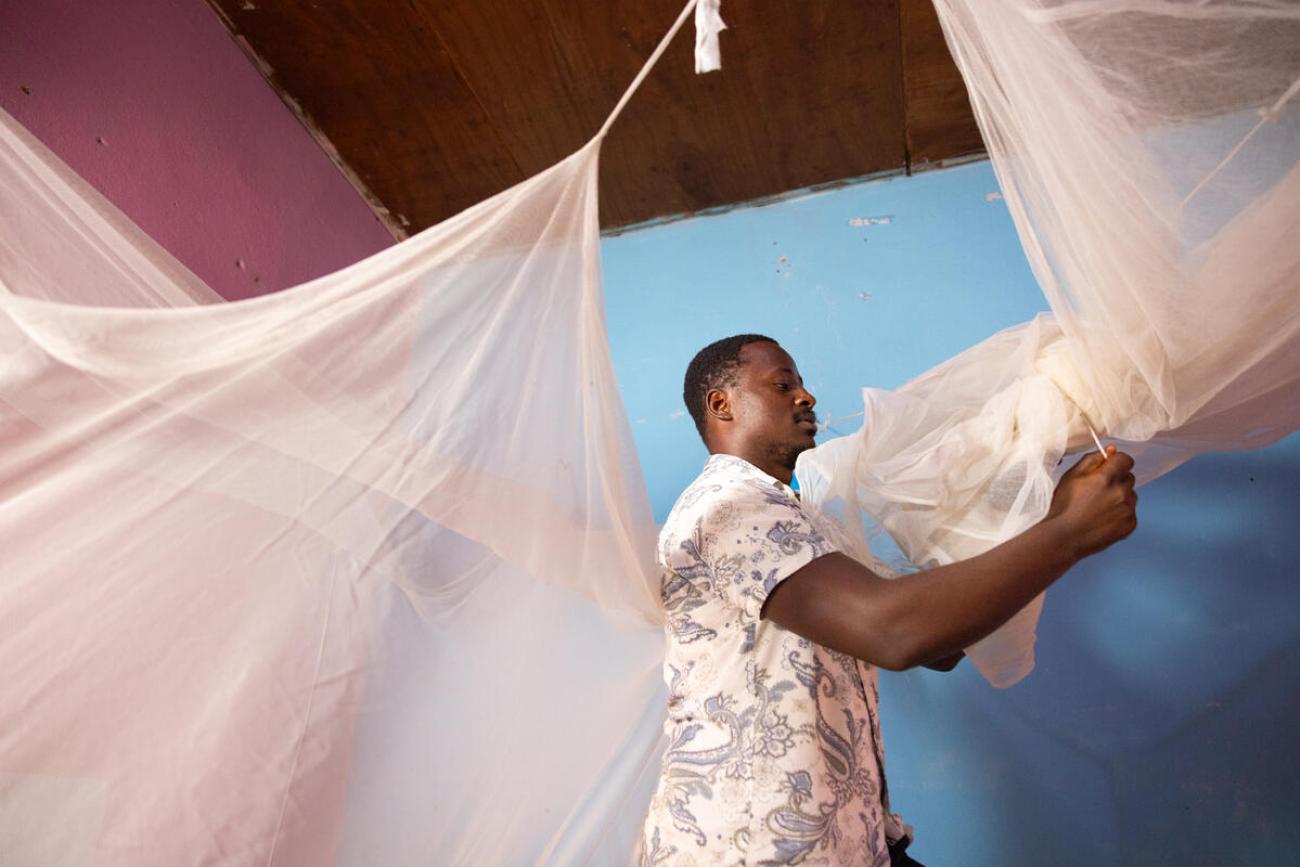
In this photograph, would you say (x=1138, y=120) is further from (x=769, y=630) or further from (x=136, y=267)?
(x=136, y=267)

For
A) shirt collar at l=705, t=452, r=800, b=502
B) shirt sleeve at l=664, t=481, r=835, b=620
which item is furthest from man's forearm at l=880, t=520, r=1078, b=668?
shirt collar at l=705, t=452, r=800, b=502

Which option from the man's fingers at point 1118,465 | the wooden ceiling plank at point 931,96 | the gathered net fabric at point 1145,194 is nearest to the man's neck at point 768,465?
the gathered net fabric at point 1145,194

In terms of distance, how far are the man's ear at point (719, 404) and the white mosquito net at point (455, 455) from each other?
8.3 inches

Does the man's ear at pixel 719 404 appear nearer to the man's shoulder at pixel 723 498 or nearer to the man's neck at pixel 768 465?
the man's neck at pixel 768 465

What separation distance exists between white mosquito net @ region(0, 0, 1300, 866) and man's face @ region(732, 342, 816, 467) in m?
0.11

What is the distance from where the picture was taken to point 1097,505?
89 centimetres

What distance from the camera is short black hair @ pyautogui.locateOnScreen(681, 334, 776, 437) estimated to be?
4.37 feet

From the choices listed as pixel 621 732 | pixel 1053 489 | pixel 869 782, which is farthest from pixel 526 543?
pixel 1053 489

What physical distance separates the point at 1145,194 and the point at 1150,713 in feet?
2.75

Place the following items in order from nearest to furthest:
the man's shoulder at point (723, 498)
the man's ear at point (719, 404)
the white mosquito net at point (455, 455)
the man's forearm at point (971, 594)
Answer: the white mosquito net at point (455, 455) < the man's forearm at point (971, 594) < the man's shoulder at point (723, 498) < the man's ear at point (719, 404)

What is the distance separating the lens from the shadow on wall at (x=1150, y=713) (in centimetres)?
130

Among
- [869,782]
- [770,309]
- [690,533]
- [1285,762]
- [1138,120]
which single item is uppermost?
[1138,120]

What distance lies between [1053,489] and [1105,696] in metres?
0.61

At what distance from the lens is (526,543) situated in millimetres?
998
